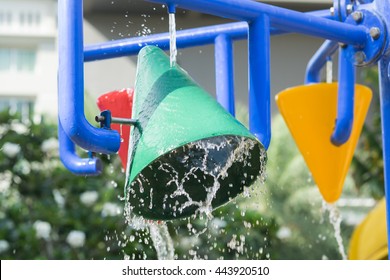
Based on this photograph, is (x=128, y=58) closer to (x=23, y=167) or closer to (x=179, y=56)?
(x=179, y=56)

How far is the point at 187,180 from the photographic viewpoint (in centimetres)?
185

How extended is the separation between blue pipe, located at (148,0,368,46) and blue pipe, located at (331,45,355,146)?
0.61ft

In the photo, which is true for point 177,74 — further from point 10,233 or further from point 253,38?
point 10,233

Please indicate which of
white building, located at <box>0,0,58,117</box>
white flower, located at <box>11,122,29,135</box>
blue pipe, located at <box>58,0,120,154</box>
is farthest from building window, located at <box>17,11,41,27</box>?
blue pipe, located at <box>58,0,120,154</box>

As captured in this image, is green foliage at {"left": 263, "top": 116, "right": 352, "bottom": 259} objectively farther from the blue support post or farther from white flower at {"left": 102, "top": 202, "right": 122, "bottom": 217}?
the blue support post

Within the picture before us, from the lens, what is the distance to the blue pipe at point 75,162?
6.19ft

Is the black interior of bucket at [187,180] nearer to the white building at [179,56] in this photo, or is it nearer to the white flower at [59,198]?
the white building at [179,56]

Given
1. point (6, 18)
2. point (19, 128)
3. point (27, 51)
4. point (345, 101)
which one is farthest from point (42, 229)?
point (6, 18)

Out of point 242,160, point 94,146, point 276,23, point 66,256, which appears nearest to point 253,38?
point 276,23

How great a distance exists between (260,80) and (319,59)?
80 centimetres

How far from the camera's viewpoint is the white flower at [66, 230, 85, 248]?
15.3ft

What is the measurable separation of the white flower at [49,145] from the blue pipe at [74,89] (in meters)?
3.32

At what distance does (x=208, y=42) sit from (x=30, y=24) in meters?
16.9

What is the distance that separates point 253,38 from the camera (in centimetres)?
178
